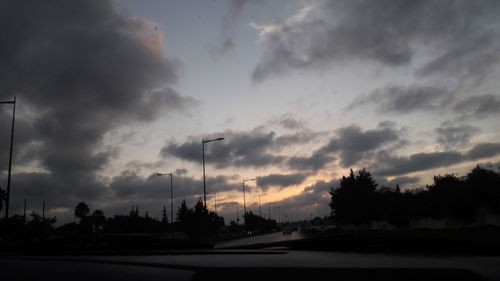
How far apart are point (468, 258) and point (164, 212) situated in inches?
5183

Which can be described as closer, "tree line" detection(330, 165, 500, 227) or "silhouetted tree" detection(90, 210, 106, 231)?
"tree line" detection(330, 165, 500, 227)

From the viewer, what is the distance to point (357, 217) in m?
72.8

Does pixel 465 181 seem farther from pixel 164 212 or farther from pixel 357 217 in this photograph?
pixel 164 212

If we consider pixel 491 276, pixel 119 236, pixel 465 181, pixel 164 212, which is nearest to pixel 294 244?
pixel 491 276

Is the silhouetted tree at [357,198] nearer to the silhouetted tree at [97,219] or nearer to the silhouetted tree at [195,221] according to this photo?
the silhouetted tree at [195,221]

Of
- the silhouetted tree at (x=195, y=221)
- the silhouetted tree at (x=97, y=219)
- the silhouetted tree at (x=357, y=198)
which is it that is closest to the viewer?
the silhouetted tree at (x=195, y=221)

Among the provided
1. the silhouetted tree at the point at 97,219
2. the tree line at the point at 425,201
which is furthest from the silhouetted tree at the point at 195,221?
the silhouetted tree at the point at 97,219

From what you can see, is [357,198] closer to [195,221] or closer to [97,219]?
[195,221]

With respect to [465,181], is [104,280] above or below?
below

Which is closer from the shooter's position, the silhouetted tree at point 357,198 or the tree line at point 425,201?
the tree line at point 425,201

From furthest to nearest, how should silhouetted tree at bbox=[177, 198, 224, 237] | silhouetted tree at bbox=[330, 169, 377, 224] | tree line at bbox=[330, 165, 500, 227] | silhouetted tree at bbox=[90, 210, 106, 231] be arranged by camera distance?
silhouetted tree at bbox=[90, 210, 106, 231]
silhouetted tree at bbox=[330, 169, 377, 224]
silhouetted tree at bbox=[177, 198, 224, 237]
tree line at bbox=[330, 165, 500, 227]

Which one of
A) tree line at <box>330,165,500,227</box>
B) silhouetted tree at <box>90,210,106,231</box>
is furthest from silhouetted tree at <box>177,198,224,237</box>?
silhouetted tree at <box>90,210,106,231</box>

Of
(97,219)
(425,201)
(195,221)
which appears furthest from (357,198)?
(97,219)

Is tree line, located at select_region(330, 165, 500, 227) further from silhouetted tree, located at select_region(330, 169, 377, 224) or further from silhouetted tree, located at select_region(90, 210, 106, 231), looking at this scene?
silhouetted tree, located at select_region(90, 210, 106, 231)
